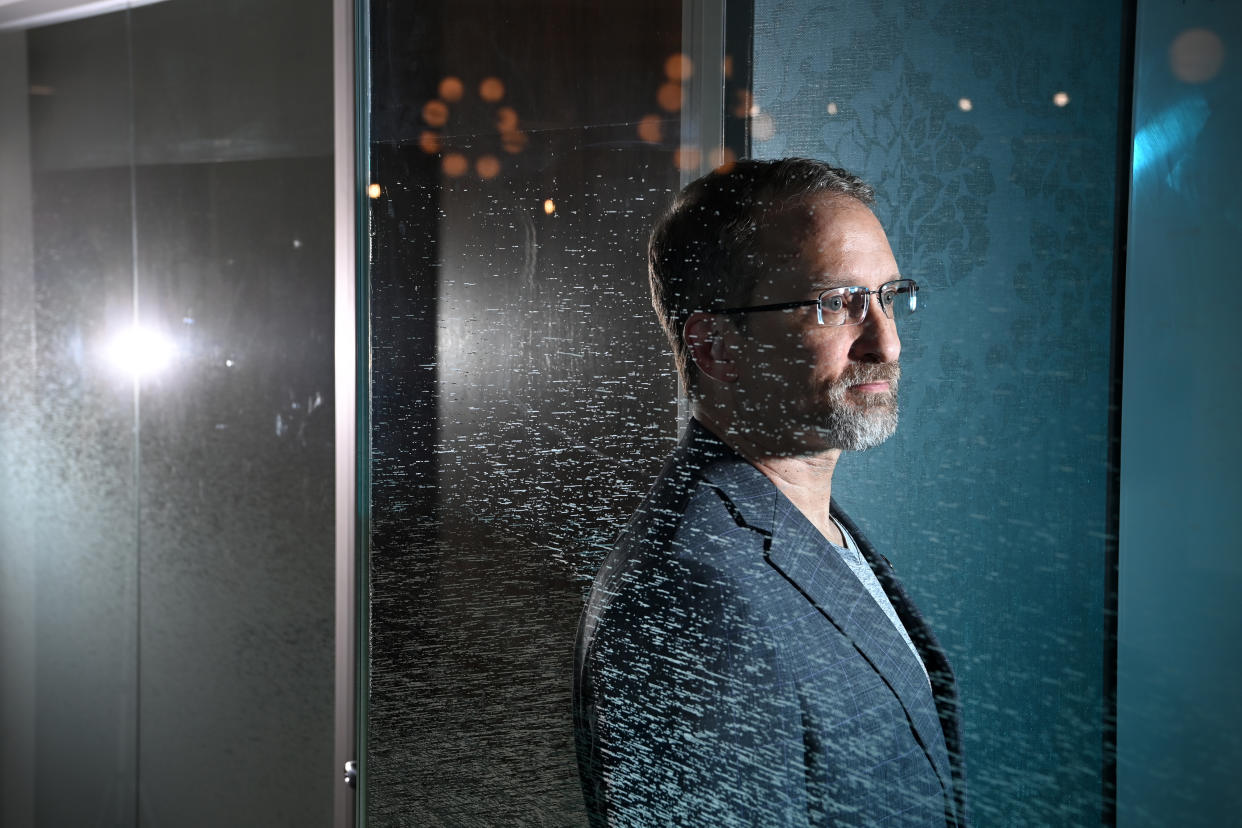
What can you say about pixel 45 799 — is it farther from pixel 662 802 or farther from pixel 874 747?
pixel 874 747

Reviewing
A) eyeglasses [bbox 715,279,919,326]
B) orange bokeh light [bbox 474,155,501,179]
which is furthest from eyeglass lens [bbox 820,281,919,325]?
orange bokeh light [bbox 474,155,501,179]

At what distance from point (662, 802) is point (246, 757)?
84 cm

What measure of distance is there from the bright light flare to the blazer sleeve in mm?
928

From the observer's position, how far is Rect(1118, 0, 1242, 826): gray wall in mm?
429

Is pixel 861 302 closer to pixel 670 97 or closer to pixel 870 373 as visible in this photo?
pixel 870 373

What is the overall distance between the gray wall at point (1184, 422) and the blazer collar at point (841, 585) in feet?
0.36

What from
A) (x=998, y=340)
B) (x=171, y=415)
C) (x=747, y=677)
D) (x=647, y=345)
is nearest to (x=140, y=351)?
(x=171, y=415)

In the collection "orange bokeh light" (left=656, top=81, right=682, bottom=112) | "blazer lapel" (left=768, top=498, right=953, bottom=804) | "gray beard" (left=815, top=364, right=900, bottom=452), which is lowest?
"blazer lapel" (left=768, top=498, right=953, bottom=804)

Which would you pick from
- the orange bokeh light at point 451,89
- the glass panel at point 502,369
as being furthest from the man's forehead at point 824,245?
the orange bokeh light at point 451,89

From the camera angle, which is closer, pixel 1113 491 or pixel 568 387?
pixel 1113 491

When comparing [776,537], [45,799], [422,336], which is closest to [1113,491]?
[776,537]

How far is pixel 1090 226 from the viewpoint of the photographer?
45 centimetres

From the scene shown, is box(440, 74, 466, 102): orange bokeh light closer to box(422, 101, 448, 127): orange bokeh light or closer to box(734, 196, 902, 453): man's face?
box(422, 101, 448, 127): orange bokeh light

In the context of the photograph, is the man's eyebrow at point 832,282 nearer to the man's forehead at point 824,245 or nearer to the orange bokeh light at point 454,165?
the man's forehead at point 824,245
